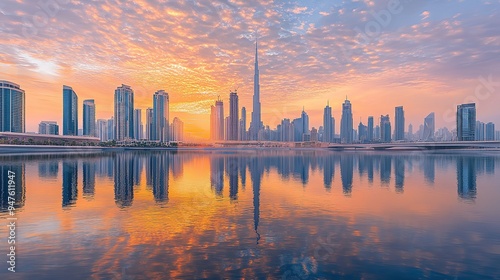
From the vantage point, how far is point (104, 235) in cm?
2244

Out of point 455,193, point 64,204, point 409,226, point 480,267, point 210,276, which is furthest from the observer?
point 455,193

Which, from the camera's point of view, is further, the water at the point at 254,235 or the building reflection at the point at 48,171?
the building reflection at the point at 48,171

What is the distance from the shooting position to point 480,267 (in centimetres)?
1702

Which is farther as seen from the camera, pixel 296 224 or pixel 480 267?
pixel 296 224

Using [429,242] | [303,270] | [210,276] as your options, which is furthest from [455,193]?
[210,276]

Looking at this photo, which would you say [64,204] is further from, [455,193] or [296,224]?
[455,193]

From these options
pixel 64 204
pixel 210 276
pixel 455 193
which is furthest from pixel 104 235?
pixel 455 193

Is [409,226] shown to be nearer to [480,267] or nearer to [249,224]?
[480,267]

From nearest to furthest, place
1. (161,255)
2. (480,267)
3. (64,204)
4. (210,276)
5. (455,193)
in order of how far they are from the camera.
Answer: (210,276) → (480,267) → (161,255) → (64,204) → (455,193)

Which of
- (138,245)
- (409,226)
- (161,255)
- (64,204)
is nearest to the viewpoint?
(161,255)

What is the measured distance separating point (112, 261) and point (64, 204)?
19860 mm

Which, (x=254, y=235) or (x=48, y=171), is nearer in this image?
(x=254, y=235)

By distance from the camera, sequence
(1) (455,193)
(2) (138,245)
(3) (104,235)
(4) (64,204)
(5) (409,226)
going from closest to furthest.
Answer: (2) (138,245)
(3) (104,235)
(5) (409,226)
(4) (64,204)
(1) (455,193)

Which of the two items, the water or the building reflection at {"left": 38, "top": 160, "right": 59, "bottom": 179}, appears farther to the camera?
the building reflection at {"left": 38, "top": 160, "right": 59, "bottom": 179}
